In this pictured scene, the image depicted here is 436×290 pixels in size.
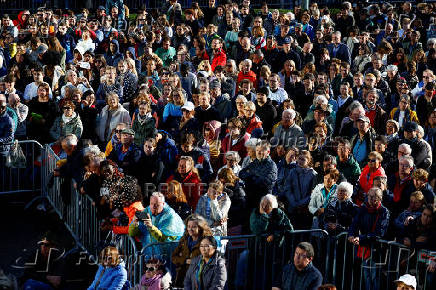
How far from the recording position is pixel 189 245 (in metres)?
10.6

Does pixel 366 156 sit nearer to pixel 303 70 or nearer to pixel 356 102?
pixel 356 102

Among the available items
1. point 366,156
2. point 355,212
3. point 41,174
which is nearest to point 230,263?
point 355,212

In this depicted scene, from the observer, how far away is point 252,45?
65.4 ft

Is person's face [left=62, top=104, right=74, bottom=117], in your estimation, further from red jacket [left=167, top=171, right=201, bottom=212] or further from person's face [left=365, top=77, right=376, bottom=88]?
person's face [left=365, top=77, right=376, bottom=88]

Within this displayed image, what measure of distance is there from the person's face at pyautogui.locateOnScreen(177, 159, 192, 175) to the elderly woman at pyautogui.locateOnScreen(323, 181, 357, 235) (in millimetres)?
2149

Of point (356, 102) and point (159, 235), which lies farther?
point (356, 102)

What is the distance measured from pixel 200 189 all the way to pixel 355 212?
2.37 metres

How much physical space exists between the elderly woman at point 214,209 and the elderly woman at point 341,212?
4.41 feet

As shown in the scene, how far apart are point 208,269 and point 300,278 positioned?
41.9 inches

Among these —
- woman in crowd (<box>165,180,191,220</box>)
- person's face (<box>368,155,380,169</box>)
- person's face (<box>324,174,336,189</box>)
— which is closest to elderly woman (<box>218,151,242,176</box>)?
woman in crowd (<box>165,180,191,220</box>)

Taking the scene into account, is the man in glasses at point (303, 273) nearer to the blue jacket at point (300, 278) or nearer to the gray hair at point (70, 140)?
the blue jacket at point (300, 278)

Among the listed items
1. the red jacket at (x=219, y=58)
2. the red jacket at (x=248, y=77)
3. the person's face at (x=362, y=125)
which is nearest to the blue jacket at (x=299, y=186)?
the person's face at (x=362, y=125)

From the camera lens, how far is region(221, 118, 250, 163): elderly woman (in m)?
14.0

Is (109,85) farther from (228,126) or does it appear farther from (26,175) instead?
→ (228,126)
